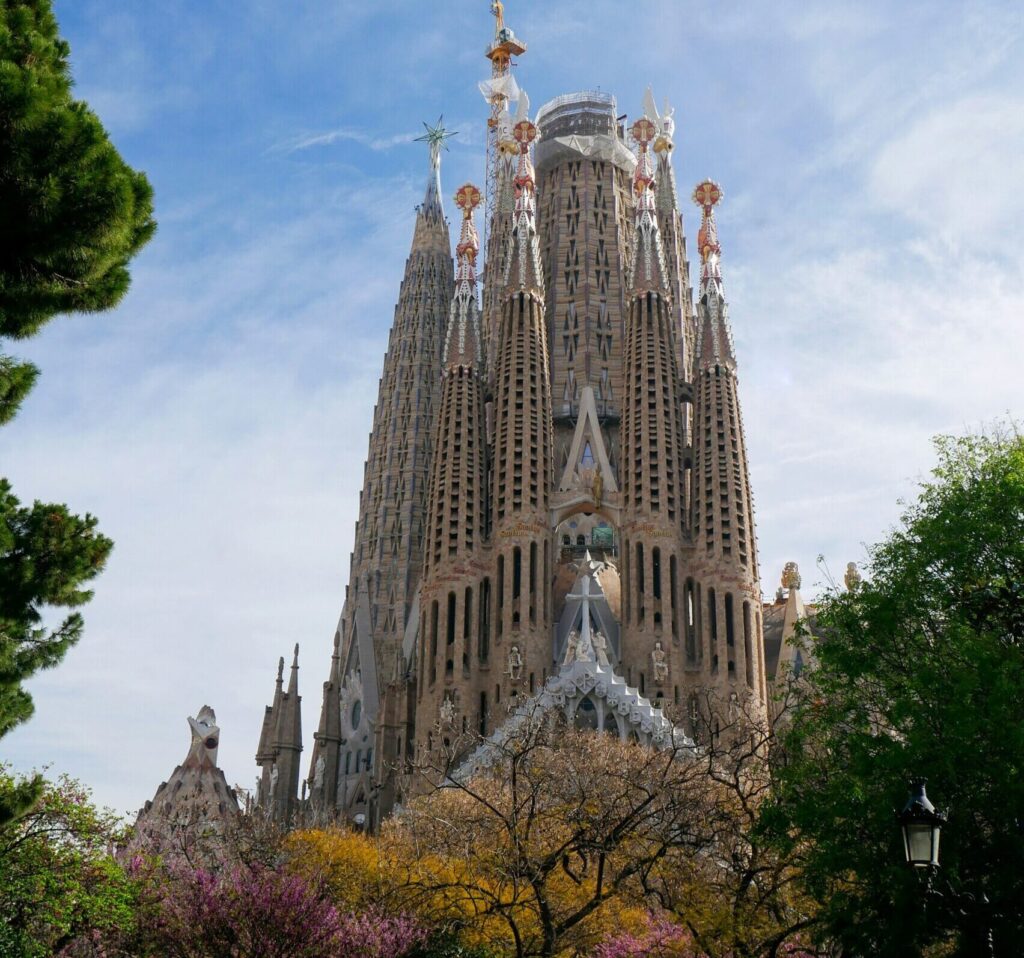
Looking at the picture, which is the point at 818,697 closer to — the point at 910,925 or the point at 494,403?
the point at 910,925

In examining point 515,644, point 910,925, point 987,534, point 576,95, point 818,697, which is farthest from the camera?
point 576,95

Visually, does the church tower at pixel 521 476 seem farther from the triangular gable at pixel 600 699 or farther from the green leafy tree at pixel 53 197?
the green leafy tree at pixel 53 197

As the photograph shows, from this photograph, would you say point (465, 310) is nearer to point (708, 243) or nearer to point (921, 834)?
point (708, 243)

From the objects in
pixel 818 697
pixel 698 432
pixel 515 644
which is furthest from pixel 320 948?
pixel 698 432

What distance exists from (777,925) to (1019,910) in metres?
5.21

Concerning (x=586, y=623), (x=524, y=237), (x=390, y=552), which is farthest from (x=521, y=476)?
(x=390, y=552)

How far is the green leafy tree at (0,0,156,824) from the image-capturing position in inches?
435

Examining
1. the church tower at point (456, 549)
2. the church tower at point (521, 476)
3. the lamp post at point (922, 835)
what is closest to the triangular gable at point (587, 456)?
the church tower at point (521, 476)

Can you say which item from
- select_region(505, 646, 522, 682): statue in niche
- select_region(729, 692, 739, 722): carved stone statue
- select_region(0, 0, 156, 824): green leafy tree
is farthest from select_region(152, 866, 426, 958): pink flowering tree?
select_region(505, 646, 522, 682): statue in niche

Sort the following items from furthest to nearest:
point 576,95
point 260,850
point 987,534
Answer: point 576,95 < point 260,850 < point 987,534

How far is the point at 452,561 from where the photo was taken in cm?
4831

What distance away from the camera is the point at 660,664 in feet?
148

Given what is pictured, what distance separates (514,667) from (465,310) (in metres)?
16.7

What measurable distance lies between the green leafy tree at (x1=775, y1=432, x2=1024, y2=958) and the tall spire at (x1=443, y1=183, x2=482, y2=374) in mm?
35117
